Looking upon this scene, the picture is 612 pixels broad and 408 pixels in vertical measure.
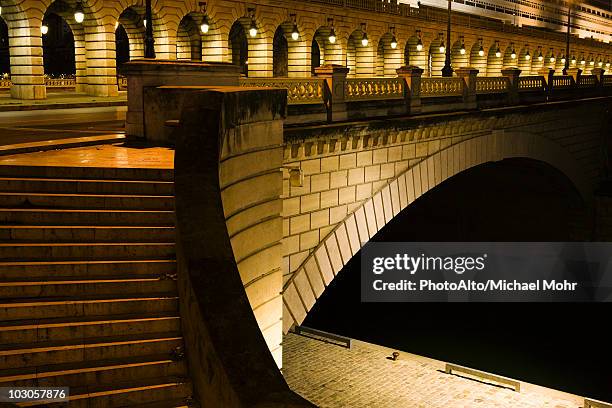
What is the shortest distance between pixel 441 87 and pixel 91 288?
606 inches

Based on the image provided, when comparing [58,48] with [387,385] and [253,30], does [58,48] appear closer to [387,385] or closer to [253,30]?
[253,30]

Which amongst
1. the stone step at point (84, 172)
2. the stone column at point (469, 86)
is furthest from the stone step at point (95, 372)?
the stone column at point (469, 86)

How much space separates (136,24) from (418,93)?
23951mm

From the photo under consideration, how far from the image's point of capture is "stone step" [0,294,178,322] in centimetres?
737

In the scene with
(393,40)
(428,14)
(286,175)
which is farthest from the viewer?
(428,14)

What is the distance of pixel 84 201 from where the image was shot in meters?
9.16

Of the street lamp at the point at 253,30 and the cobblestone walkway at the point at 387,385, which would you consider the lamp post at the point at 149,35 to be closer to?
the cobblestone walkway at the point at 387,385

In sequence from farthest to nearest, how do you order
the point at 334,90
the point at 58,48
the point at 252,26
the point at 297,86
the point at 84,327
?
the point at 58,48
the point at 252,26
the point at 334,90
the point at 297,86
the point at 84,327

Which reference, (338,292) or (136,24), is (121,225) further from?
(136,24)

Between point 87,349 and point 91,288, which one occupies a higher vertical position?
point 91,288

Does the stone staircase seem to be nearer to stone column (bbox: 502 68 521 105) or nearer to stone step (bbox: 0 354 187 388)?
stone step (bbox: 0 354 187 388)

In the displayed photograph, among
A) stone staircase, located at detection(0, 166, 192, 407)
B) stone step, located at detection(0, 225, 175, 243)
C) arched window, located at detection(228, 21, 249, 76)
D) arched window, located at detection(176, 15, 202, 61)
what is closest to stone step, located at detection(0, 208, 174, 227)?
stone staircase, located at detection(0, 166, 192, 407)

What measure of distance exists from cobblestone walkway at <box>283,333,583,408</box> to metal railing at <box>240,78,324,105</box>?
7441mm

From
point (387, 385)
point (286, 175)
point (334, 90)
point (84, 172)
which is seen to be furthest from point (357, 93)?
point (84, 172)
